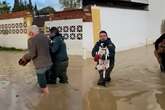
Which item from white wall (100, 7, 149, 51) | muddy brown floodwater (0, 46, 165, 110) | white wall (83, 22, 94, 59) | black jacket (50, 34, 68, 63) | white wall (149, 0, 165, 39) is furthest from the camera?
white wall (149, 0, 165, 39)

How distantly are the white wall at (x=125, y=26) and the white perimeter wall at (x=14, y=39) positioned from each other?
5.62m

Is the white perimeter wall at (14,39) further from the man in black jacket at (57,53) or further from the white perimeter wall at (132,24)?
the man in black jacket at (57,53)

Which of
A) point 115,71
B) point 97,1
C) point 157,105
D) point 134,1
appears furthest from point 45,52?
point 134,1

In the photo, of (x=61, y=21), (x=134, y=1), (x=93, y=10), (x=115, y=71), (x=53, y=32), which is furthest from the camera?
A: (x=134, y=1)

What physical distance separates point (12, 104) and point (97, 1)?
13142 mm

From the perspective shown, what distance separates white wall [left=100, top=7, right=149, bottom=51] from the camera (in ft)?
70.9

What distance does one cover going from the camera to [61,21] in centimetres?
2131

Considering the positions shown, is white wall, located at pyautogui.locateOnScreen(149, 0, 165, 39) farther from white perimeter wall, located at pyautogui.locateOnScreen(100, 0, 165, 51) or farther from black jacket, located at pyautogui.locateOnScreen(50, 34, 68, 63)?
black jacket, located at pyautogui.locateOnScreen(50, 34, 68, 63)

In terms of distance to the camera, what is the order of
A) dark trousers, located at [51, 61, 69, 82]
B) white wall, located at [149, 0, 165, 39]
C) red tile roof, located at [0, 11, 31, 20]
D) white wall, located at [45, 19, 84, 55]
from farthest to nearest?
1. white wall, located at [149, 0, 165, 39]
2. red tile roof, located at [0, 11, 31, 20]
3. white wall, located at [45, 19, 84, 55]
4. dark trousers, located at [51, 61, 69, 82]

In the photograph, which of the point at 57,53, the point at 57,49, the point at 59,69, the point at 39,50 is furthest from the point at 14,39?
the point at 39,50

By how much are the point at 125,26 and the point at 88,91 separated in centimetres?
1298

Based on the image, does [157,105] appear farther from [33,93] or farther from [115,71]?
[115,71]

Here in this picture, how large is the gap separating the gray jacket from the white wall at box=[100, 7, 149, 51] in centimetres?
1065

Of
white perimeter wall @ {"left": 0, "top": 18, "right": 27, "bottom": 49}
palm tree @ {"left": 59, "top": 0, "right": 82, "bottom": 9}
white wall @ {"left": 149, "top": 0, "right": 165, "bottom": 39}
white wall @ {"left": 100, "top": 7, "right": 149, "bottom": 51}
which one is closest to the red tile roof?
white perimeter wall @ {"left": 0, "top": 18, "right": 27, "bottom": 49}
